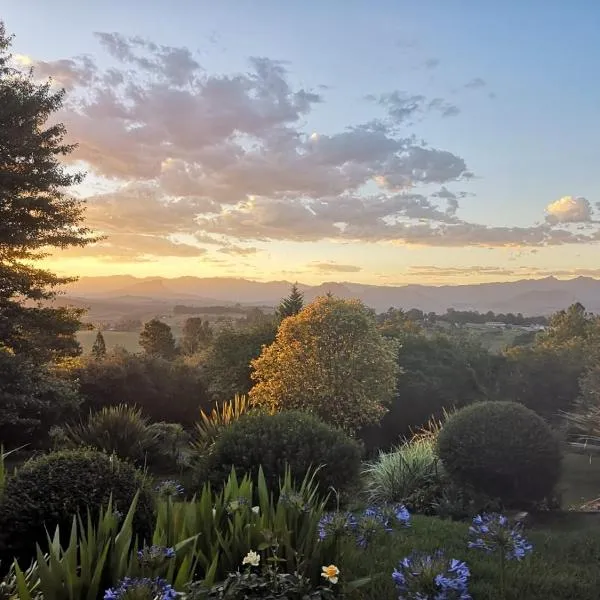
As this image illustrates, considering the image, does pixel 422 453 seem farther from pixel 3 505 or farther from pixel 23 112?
pixel 23 112

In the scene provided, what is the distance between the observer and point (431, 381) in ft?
54.1

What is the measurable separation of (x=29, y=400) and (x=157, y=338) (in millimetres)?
15224

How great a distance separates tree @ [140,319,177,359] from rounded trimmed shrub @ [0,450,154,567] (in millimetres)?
21556

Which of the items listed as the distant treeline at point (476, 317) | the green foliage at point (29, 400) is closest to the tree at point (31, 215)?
the green foliage at point (29, 400)

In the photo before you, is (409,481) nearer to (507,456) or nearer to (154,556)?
(507,456)

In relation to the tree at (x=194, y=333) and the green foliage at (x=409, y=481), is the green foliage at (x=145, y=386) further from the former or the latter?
the tree at (x=194, y=333)

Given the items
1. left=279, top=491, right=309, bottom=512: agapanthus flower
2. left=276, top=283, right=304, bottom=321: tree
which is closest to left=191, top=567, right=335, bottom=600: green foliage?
left=279, top=491, right=309, bottom=512: agapanthus flower

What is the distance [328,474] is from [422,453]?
2600mm

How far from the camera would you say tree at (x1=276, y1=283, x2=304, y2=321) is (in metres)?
18.8

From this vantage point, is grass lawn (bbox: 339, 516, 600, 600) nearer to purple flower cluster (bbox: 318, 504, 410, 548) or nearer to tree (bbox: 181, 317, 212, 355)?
purple flower cluster (bbox: 318, 504, 410, 548)

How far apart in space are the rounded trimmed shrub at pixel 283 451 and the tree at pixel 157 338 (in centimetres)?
1964

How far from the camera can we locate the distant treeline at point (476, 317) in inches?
1407

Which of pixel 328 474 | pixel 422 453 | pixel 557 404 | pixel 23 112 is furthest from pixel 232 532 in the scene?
pixel 557 404

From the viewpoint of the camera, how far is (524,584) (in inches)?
176
